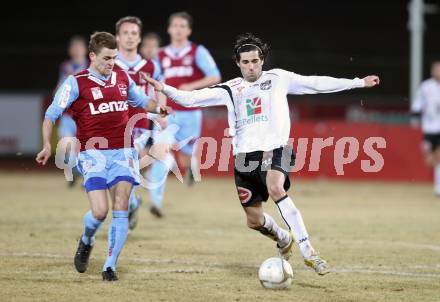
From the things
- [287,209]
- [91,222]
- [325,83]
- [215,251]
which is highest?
[325,83]

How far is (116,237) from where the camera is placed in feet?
24.3

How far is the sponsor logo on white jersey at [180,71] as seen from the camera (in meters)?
12.4

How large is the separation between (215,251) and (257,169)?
75.0 inches

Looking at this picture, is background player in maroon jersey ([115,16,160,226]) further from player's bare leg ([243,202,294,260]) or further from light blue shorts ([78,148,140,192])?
player's bare leg ([243,202,294,260])

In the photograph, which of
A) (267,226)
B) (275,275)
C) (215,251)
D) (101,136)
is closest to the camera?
(275,275)

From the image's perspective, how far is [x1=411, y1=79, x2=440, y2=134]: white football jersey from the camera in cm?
1650

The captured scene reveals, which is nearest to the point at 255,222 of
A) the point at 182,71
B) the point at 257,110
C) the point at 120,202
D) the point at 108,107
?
the point at 257,110

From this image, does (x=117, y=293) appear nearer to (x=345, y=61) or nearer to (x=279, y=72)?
(x=279, y=72)

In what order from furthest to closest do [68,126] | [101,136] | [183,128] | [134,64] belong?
1. [68,126]
2. [183,128]
3. [134,64]
4. [101,136]

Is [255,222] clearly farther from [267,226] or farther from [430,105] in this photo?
[430,105]

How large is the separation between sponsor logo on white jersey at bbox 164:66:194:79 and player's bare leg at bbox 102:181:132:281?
5020 millimetres

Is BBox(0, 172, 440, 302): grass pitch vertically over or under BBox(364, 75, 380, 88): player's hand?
under

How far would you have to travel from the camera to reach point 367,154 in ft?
60.3

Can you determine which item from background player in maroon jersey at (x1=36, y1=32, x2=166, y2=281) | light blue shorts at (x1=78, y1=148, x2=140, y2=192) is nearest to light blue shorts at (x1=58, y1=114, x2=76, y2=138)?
background player in maroon jersey at (x1=36, y1=32, x2=166, y2=281)
